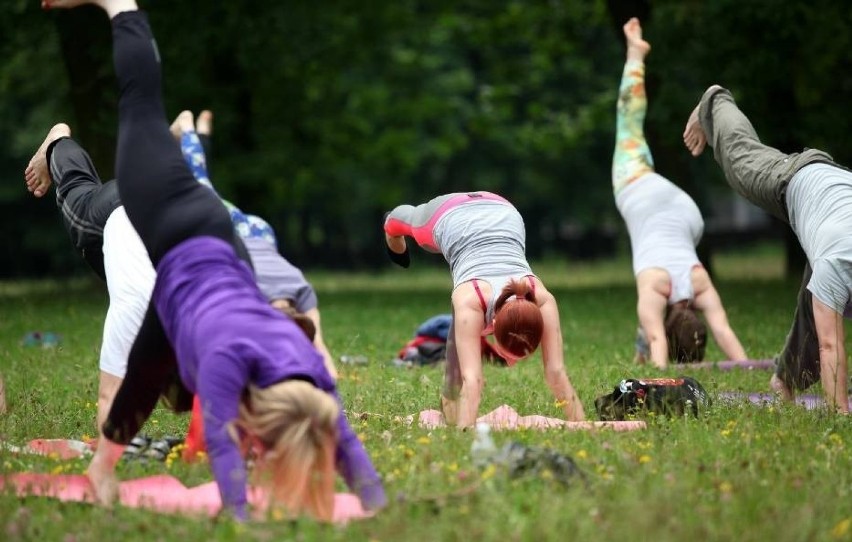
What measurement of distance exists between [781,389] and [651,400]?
1.63 m

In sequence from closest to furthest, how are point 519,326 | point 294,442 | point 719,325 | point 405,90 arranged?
point 294,442
point 519,326
point 719,325
point 405,90

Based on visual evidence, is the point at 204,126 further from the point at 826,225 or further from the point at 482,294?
the point at 826,225

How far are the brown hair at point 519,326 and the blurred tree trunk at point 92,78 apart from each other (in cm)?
1600

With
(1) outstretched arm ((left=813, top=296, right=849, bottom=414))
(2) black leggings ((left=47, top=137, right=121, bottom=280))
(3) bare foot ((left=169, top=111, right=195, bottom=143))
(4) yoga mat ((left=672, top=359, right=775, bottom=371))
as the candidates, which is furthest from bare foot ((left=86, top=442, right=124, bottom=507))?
(4) yoga mat ((left=672, top=359, right=775, bottom=371))

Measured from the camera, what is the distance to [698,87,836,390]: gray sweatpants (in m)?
9.62

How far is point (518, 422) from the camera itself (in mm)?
8320

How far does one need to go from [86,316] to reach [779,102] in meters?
13.0

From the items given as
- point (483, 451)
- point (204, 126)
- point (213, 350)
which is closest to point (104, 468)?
point (213, 350)

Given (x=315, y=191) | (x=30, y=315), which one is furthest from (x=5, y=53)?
(x=315, y=191)

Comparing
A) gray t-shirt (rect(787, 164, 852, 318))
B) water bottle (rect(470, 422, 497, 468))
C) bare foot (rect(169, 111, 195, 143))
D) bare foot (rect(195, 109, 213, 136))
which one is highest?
gray t-shirt (rect(787, 164, 852, 318))

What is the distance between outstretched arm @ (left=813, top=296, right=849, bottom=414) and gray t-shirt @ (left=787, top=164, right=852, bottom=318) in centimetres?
6

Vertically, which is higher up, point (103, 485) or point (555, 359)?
point (555, 359)

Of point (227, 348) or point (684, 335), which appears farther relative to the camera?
point (684, 335)

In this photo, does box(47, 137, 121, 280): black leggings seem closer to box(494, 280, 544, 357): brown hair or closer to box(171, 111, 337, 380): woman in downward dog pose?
box(171, 111, 337, 380): woman in downward dog pose
